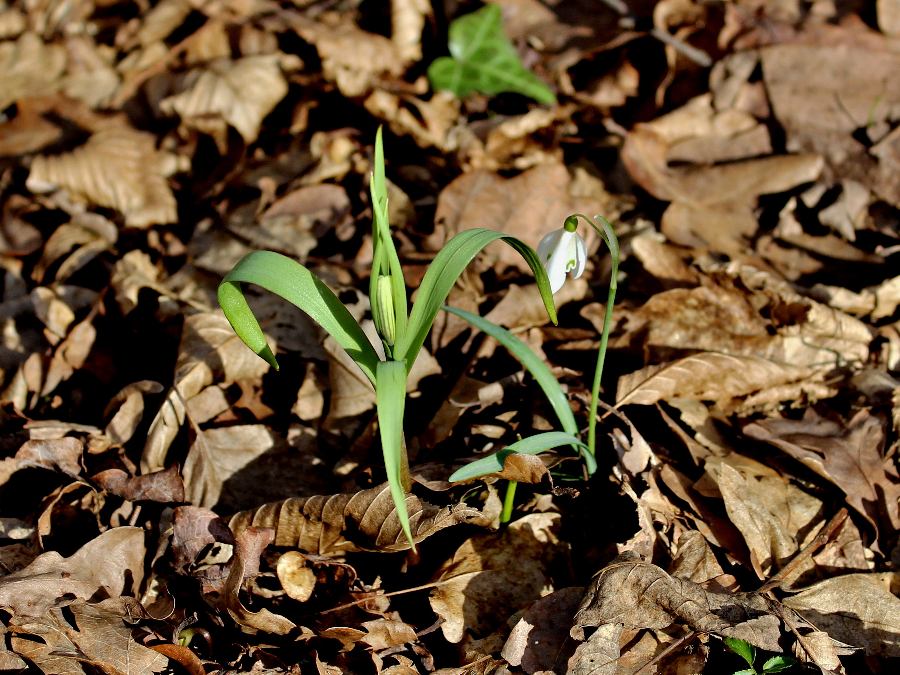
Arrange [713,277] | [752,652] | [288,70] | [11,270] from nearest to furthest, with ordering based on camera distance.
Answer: [752,652] < [713,277] < [11,270] < [288,70]

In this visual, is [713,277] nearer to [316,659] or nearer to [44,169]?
[316,659]

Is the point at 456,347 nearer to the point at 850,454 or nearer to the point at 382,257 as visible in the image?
the point at 382,257

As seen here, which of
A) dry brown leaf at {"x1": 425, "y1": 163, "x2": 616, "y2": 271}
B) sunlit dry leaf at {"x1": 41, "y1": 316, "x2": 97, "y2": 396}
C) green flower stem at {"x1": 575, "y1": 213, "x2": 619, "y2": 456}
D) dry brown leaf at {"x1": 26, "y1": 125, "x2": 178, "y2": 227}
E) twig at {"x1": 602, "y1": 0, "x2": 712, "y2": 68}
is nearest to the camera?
green flower stem at {"x1": 575, "y1": 213, "x2": 619, "y2": 456}

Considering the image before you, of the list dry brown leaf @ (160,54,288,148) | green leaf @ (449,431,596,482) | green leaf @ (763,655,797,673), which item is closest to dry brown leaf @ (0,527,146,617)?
green leaf @ (449,431,596,482)

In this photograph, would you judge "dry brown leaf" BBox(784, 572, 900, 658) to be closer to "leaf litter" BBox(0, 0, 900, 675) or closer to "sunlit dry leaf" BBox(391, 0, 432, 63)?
"leaf litter" BBox(0, 0, 900, 675)

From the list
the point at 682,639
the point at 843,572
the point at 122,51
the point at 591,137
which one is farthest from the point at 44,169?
the point at 843,572

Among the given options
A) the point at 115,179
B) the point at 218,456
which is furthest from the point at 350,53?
the point at 218,456

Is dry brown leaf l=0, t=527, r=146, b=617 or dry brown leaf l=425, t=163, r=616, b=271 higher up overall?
dry brown leaf l=425, t=163, r=616, b=271
